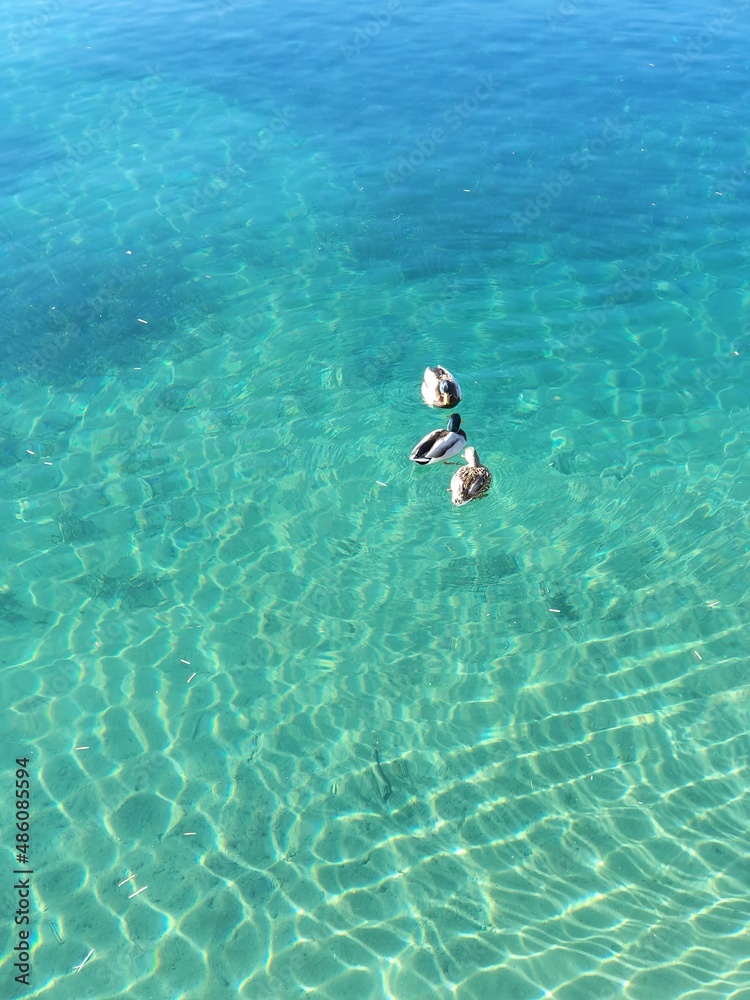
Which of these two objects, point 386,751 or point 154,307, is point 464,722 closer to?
point 386,751

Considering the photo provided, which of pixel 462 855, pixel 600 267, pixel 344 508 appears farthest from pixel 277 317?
pixel 462 855

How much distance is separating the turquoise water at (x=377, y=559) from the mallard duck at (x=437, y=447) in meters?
0.33

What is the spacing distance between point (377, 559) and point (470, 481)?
→ 1.23 meters

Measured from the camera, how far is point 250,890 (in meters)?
6.87

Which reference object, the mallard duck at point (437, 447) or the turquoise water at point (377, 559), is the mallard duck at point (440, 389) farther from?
the mallard duck at point (437, 447)

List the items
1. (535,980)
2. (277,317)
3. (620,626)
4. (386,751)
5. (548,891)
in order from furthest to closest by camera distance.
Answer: (277,317), (620,626), (386,751), (548,891), (535,980)

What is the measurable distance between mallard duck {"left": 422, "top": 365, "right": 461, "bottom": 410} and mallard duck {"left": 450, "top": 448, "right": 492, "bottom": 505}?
39.4 inches

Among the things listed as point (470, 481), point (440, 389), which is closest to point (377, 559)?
point (470, 481)

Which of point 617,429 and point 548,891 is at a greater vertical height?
point 617,429

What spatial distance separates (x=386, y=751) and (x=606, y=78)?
51.4 ft

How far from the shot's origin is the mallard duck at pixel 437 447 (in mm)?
9445

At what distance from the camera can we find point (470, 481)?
923cm

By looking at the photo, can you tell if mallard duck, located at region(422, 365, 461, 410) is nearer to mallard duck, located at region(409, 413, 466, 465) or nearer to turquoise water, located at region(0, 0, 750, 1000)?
turquoise water, located at region(0, 0, 750, 1000)

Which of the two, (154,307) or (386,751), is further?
(154,307)
